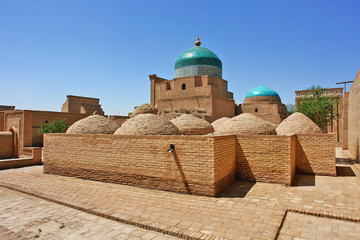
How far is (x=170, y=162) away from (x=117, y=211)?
1.67m

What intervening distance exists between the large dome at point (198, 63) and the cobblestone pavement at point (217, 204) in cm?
1618

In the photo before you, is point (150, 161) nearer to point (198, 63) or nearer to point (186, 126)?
point (186, 126)

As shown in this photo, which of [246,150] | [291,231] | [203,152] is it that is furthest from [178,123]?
[291,231]

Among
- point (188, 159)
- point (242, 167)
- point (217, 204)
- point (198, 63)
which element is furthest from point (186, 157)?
point (198, 63)

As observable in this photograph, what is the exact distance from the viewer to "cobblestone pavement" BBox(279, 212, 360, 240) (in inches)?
138

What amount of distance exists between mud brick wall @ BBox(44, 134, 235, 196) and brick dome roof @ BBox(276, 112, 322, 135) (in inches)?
173

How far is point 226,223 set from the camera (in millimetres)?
3908

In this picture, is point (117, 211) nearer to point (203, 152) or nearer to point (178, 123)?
point (203, 152)

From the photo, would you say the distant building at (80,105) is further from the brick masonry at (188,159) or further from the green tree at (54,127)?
the brick masonry at (188,159)

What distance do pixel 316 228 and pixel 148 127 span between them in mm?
4926

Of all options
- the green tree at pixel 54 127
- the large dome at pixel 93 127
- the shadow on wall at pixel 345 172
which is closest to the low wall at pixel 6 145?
the green tree at pixel 54 127

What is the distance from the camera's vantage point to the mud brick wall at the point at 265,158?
6.32 m

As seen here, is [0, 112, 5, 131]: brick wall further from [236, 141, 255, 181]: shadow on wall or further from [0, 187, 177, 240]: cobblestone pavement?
[236, 141, 255, 181]: shadow on wall

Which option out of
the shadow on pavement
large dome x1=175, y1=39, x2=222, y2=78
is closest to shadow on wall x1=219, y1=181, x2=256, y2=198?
the shadow on pavement
